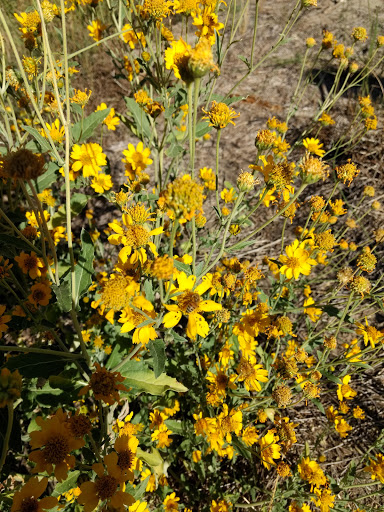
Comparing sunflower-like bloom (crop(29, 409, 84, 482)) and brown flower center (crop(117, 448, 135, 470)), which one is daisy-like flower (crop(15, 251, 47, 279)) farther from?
brown flower center (crop(117, 448, 135, 470))

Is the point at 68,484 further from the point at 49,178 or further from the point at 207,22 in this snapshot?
the point at 207,22

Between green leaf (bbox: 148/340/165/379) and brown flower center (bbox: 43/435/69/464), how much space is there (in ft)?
1.50

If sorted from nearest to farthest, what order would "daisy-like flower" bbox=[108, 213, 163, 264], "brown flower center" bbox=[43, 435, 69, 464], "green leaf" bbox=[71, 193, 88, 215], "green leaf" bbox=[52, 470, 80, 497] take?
"brown flower center" bbox=[43, 435, 69, 464]
"daisy-like flower" bbox=[108, 213, 163, 264]
"green leaf" bbox=[52, 470, 80, 497]
"green leaf" bbox=[71, 193, 88, 215]

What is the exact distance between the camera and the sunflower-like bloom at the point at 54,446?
1.27 m

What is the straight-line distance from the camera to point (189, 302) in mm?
1461

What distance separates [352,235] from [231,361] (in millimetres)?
2131

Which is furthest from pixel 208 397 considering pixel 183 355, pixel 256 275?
pixel 256 275

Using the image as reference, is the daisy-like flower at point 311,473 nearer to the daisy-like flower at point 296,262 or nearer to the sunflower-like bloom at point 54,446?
the daisy-like flower at point 296,262

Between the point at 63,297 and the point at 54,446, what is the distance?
589mm

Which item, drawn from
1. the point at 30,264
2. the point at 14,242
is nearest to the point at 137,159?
the point at 30,264

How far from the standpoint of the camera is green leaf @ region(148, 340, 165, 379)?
131cm

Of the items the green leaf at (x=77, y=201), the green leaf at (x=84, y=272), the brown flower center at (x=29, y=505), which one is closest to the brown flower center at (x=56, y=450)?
the brown flower center at (x=29, y=505)

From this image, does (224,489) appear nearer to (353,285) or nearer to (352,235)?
(353,285)

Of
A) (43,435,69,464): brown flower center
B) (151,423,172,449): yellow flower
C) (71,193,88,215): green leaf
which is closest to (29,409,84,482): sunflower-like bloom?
(43,435,69,464): brown flower center
